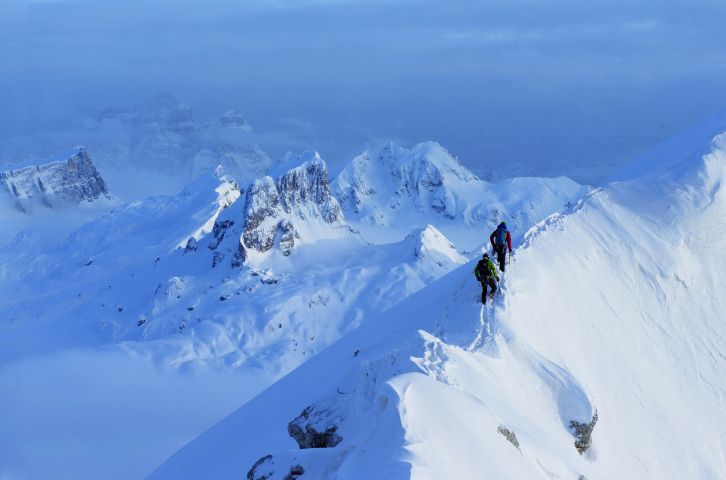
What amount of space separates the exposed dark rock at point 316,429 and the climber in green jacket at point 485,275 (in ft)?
38.0

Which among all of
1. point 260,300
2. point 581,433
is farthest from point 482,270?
point 260,300

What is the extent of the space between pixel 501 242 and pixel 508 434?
15.7m

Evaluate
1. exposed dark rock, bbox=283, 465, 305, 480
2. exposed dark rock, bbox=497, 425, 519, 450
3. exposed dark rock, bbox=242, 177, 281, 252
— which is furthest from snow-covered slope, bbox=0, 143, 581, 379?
exposed dark rock, bbox=497, 425, 519, 450

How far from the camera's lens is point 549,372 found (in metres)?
31.2

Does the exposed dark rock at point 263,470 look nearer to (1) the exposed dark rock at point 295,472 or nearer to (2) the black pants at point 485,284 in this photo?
(1) the exposed dark rock at point 295,472

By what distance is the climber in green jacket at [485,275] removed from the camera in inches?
1337

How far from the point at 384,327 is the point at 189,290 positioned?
15483cm

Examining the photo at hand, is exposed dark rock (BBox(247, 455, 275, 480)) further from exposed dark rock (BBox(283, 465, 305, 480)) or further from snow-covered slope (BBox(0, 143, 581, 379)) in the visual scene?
snow-covered slope (BBox(0, 143, 581, 379))

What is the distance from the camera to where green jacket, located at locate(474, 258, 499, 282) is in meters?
33.9

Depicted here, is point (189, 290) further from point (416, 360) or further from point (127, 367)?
point (416, 360)

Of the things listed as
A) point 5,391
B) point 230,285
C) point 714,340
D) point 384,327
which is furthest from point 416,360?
point 230,285

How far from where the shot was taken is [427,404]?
21547 mm

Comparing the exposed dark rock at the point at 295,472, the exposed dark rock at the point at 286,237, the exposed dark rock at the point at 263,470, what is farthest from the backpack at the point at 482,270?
the exposed dark rock at the point at 286,237

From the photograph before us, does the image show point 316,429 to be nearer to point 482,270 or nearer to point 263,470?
point 263,470
